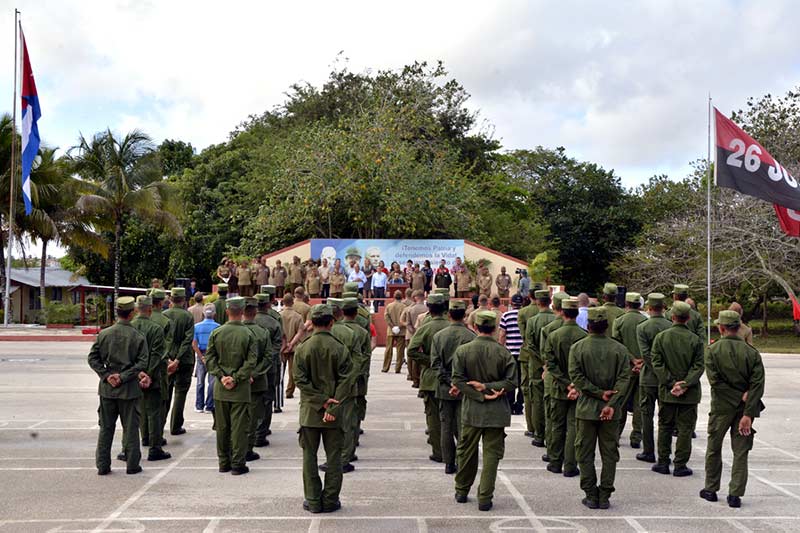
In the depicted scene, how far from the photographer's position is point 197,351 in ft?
44.2

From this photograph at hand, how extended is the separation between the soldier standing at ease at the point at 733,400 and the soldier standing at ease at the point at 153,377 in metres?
6.45

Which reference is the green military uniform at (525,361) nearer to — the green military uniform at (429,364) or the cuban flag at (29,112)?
the green military uniform at (429,364)

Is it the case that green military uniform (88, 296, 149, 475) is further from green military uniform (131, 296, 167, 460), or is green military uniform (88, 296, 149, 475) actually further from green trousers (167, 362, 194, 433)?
green trousers (167, 362, 194, 433)

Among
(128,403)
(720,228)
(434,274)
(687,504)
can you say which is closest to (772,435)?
(687,504)

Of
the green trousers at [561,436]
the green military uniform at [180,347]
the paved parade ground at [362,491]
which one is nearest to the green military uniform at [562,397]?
the green trousers at [561,436]

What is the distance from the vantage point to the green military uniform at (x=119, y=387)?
32.8 feet

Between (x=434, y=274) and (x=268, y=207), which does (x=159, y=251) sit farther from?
(x=434, y=274)

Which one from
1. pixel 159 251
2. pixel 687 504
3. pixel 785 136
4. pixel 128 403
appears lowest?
pixel 687 504

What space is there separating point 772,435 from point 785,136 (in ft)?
92.4

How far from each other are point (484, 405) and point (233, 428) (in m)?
3.10

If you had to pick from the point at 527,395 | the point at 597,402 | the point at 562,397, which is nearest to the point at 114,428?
the point at 562,397

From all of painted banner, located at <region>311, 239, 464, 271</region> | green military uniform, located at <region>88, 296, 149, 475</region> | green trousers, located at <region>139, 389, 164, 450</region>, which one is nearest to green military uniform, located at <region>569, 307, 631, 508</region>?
green military uniform, located at <region>88, 296, 149, 475</region>

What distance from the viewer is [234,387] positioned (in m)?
9.98

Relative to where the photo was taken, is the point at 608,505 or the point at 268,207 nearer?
the point at 608,505
